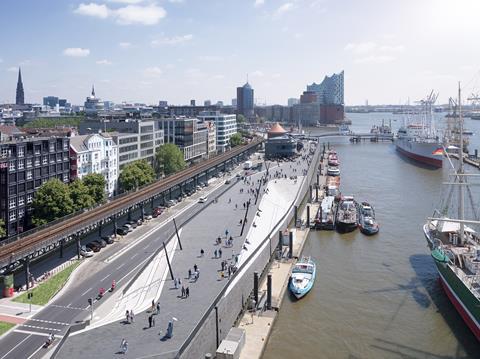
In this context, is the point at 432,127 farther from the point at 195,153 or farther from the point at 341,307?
the point at 341,307

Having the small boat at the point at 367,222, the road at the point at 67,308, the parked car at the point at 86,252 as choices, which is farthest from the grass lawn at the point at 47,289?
the small boat at the point at 367,222

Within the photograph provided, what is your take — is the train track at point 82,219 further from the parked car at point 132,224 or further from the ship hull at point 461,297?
the ship hull at point 461,297

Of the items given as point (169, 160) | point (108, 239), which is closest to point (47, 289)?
point (108, 239)

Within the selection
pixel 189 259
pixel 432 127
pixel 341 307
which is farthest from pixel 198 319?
pixel 432 127

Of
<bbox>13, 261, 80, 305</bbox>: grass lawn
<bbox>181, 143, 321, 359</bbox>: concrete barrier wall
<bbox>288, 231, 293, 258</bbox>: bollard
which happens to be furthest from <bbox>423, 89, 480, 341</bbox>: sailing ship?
<bbox>13, 261, 80, 305</bbox>: grass lawn

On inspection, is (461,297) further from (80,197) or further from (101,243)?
(80,197)

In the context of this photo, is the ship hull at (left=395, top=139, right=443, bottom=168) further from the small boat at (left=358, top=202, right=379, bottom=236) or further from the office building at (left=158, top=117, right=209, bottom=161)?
the small boat at (left=358, top=202, right=379, bottom=236)
